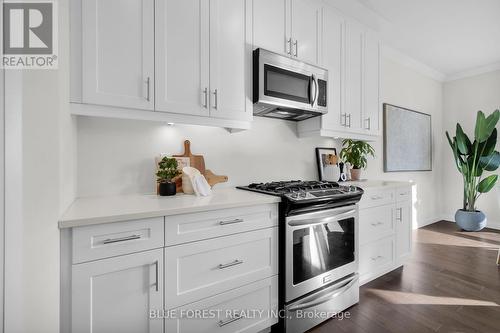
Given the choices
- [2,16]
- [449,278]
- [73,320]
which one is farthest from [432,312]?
[2,16]

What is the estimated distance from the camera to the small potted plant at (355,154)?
9.27 ft

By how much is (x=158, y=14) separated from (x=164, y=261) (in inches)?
56.1

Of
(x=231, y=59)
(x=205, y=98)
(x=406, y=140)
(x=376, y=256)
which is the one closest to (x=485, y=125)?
(x=406, y=140)

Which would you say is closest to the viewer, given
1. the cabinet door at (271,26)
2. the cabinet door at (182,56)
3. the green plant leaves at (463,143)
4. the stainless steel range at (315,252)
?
the cabinet door at (182,56)

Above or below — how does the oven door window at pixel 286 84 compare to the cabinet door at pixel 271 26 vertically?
below

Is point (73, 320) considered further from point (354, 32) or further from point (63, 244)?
point (354, 32)

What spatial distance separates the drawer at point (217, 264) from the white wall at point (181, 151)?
71 centimetres

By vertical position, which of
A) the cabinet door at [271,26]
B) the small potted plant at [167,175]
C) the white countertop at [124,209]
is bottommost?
the white countertop at [124,209]

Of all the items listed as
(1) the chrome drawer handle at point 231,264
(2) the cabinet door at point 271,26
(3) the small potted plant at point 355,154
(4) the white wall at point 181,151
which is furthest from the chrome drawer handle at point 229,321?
(3) the small potted plant at point 355,154

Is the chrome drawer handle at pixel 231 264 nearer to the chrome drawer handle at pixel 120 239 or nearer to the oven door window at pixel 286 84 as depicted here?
the chrome drawer handle at pixel 120 239

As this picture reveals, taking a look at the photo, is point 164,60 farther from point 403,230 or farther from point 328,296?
point 403,230

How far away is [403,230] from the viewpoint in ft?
8.65

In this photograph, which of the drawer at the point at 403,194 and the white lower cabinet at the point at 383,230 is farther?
the drawer at the point at 403,194

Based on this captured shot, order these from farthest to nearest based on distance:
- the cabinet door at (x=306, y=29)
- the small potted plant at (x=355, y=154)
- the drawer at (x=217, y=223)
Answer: the small potted plant at (x=355, y=154), the cabinet door at (x=306, y=29), the drawer at (x=217, y=223)
